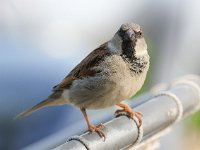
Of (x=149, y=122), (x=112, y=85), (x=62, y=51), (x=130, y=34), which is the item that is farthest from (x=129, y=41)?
(x=62, y=51)

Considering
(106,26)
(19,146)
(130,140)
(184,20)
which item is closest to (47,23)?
(106,26)

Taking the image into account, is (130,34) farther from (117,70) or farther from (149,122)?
(149,122)

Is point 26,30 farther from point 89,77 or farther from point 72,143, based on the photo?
point 72,143

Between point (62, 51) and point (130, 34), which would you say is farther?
point (62, 51)

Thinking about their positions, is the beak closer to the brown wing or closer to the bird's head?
the bird's head

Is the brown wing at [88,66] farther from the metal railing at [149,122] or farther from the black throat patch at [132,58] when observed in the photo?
the metal railing at [149,122]

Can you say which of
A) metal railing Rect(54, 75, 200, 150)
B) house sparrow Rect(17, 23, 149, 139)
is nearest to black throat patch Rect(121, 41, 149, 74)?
house sparrow Rect(17, 23, 149, 139)
